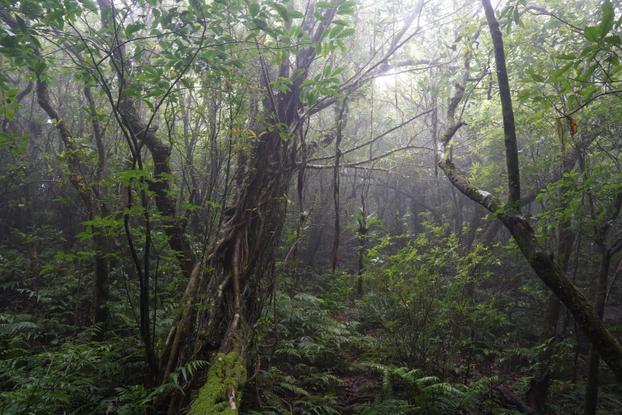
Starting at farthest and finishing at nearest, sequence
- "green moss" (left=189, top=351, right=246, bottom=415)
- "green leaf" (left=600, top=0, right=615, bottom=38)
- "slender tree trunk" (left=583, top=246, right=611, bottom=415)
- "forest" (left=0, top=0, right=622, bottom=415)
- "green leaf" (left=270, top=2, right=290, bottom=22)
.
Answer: "slender tree trunk" (left=583, top=246, right=611, bottom=415) → "forest" (left=0, top=0, right=622, bottom=415) → "green leaf" (left=270, top=2, right=290, bottom=22) → "green moss" (left=189, top=351, right=246, bottom=415) → "green leaf" (left=600, top=0, right=615, bottom=38)

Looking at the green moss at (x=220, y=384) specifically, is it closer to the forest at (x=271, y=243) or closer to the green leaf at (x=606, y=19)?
the forest at (x=271, y=243)

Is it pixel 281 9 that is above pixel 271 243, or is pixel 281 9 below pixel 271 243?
above

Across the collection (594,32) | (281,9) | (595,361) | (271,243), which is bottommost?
(595,361)

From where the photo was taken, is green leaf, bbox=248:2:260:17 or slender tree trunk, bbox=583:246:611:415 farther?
slender tree trunk, bbox=583:246:611:415

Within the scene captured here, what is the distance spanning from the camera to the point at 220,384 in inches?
110

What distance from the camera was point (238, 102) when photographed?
379 cm

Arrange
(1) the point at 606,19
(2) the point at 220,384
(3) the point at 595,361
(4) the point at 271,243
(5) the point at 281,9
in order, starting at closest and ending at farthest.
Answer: (1) the point at 606,19
(5) the point at 281,9
(2) the point at 220,384
(3) the point at 595,361
(4) the point at 271,243

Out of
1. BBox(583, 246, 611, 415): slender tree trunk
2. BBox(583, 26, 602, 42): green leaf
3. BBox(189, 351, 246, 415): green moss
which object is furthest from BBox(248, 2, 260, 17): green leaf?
BBox(583, 246, 611, 415): slender tree trunk

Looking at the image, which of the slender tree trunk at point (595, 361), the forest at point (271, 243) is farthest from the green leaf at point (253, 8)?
the slender tree trunk at point (595, 361)

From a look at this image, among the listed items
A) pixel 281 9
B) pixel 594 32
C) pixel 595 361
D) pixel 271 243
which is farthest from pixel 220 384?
pixel 595 361

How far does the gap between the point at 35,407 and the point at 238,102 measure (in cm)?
306

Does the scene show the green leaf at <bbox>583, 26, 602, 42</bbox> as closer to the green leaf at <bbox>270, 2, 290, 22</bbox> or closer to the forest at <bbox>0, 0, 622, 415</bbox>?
the forest at <bbox>0, 0, 622, 415</bbox>

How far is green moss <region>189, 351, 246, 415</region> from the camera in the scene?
2.50 meters

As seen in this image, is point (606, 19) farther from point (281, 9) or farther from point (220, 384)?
point (220, 384)
